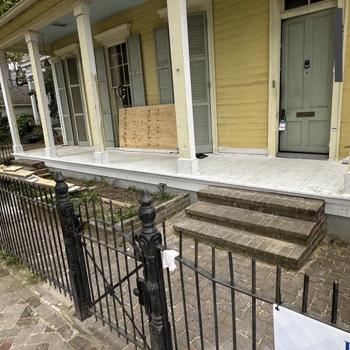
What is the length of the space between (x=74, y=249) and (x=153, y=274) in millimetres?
924

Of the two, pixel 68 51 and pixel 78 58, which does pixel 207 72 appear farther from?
pixel 68 51

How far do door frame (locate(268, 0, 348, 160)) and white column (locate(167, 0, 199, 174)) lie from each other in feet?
5.23

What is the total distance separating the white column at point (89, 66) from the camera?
502 cm

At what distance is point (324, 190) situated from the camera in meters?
3.30

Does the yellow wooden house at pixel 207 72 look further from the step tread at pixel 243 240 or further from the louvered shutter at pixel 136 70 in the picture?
the step tread at pixel 243 240

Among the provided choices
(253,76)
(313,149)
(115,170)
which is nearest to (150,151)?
(115,170)

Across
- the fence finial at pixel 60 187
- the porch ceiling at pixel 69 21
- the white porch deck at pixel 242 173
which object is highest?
the porch ceiling at pixel 69 21

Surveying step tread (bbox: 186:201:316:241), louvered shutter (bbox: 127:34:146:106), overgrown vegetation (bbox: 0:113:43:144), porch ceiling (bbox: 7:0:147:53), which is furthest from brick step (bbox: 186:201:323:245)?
overgrown vegetation (bbox: 0:113:43:144)

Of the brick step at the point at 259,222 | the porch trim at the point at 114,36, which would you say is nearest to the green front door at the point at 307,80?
the brick step at the point at 259,222

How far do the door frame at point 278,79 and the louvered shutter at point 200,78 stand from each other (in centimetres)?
121

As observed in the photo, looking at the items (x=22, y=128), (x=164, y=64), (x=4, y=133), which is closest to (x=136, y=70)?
(x=164, y=64)

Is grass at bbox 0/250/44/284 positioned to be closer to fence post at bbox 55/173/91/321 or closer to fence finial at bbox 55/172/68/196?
fence post at bbox 55/173/91/321

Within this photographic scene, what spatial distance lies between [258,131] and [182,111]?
175 cm

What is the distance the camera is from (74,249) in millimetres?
2256
